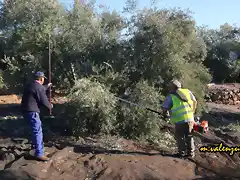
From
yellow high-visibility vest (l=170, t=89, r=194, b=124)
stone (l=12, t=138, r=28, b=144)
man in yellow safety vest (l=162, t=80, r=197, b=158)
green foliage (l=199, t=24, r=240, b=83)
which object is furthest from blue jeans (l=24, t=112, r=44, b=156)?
green foliage (l=199, t=24, r=240, b=83)

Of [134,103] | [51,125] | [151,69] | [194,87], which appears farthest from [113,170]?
[194,87]

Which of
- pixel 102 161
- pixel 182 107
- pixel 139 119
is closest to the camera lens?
pixel 102 161

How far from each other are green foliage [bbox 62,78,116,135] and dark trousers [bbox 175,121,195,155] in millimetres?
2191

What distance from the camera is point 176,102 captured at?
848cm

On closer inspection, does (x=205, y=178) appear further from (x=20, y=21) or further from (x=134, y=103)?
(x=20, y=21)

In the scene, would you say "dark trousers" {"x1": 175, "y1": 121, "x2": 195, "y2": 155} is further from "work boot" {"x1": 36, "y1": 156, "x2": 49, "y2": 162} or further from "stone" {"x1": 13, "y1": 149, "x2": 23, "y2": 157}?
"stone" {"x1": 13, "y1": 149, "x2": 23, "y2": 157}

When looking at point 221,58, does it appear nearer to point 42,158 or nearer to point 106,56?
point 106,56

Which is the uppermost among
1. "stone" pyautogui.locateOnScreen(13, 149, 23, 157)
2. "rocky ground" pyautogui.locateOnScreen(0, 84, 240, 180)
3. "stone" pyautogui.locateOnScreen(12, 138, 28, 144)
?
"stone" pyautogui.locateOnScreen(12, 138, 28, 144)

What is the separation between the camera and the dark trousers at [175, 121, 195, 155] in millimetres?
8602

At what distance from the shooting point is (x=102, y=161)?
8.06 meters

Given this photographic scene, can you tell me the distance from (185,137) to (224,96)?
44.0 ft

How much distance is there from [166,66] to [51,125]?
4.18m

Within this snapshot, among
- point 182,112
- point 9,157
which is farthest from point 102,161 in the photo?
point 182,112

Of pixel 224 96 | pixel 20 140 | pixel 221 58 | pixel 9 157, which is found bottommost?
pixel 9 157
